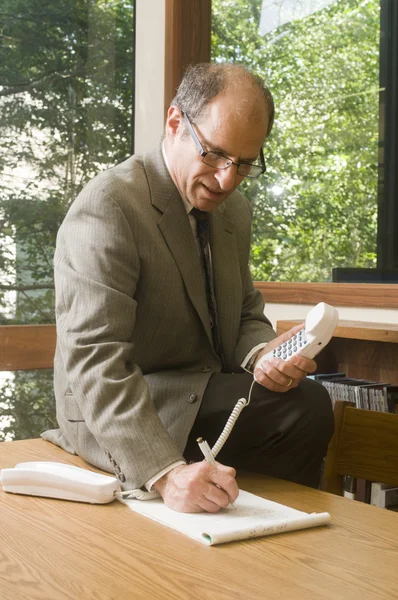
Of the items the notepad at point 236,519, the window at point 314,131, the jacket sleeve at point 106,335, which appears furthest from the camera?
the window at point 314,131

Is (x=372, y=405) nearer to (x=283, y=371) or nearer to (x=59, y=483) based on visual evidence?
(x=283, y=371)

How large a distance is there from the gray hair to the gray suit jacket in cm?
15

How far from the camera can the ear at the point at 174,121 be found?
1699 millimetres

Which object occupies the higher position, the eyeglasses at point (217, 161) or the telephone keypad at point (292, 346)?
the eyeglasses at point (217, 161)

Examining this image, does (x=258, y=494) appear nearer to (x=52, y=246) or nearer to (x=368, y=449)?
(x=368, y=449)

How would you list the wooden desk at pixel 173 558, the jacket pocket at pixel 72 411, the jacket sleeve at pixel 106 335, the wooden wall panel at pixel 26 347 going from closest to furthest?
the wooden desk at pixel 173 558 < the jacket sleeve at pixel 106 335 < the jacket pocket at pixel 72 411 < the wooden wall panel at pixel 26 347

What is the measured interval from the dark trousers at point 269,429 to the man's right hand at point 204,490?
0.35m

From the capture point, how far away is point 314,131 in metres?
3.07

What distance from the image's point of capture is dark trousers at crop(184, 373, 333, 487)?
1.61 m

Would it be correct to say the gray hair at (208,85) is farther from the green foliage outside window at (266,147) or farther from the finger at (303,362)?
the green foliage outside window at (266,147)

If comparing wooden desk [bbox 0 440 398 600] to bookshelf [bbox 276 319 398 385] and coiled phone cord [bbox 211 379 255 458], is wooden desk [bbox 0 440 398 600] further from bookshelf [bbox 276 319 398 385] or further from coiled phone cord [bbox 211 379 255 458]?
bookshelf [bbox 276 319 398 385]

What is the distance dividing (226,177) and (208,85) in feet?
0.68

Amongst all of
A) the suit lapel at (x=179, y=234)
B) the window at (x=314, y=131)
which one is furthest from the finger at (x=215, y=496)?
the window at (x=314, y=131)

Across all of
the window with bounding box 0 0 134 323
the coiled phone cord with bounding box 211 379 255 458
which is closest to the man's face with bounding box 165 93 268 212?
the coiled phone cord with bounding box 211 379 255 458
